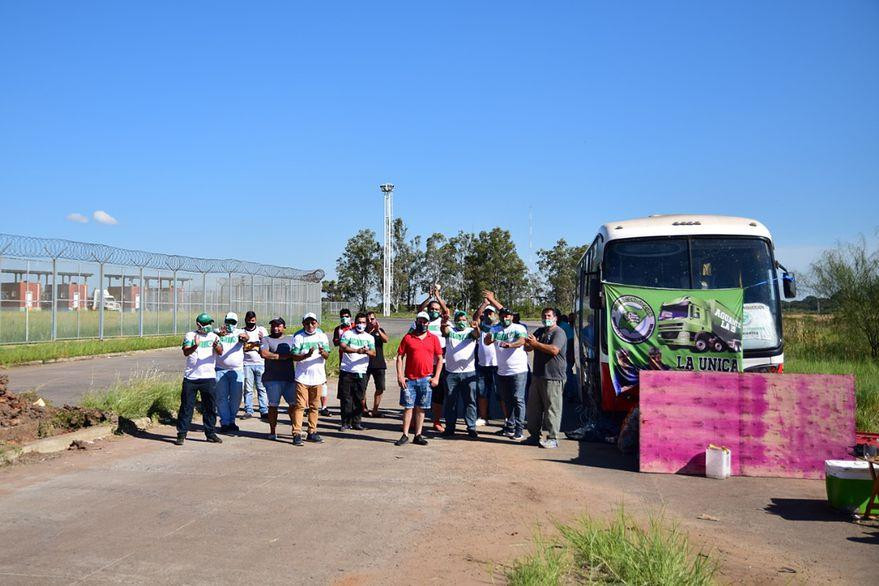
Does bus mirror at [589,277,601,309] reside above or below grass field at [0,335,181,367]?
above

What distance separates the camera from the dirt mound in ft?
33.7

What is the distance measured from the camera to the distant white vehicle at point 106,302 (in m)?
29.7

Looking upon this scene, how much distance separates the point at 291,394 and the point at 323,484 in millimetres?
3588

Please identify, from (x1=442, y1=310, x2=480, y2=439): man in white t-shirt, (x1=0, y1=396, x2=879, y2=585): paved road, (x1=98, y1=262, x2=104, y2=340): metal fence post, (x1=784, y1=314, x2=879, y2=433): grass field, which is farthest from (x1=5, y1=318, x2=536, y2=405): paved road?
(x1=784, y1=314, x2=879, y2=433): grass field

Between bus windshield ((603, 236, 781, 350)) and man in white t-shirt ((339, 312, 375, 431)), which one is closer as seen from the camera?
bus windshield ((603, 236, 781, 350))

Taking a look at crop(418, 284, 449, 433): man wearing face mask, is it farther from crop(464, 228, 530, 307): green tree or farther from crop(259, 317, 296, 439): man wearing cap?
crop(464, 228, 530, 307): green tree

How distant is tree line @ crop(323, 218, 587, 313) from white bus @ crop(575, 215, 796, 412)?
4246 cm

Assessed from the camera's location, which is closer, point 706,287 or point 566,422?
point 706,287

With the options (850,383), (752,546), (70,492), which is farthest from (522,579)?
(850,383)

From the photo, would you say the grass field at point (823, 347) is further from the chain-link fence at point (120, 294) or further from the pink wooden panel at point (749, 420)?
the chain-link fence at point (120, 294)

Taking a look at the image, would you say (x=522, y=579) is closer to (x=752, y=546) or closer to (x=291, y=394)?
(x=752, y=546)

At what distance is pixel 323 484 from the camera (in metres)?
8.51

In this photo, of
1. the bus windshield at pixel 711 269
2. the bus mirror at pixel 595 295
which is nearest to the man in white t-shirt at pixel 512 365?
the bus mirror at pixel 595 295

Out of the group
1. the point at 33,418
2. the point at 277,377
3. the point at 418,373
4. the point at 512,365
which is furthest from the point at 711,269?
the point at 33,418
